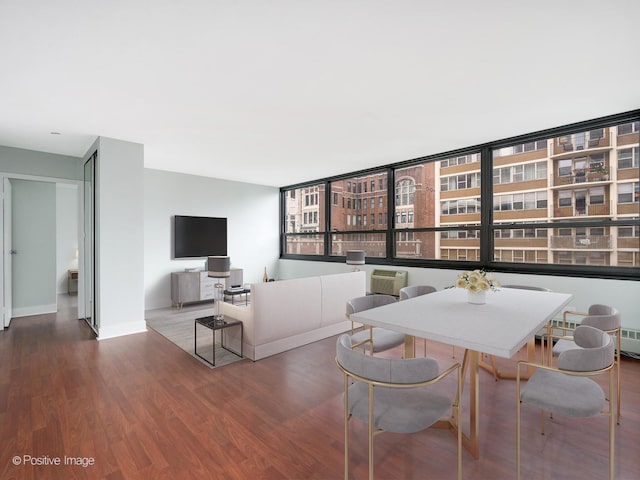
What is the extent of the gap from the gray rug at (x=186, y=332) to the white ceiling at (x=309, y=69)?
2646mm

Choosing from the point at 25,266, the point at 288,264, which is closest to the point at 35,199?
the point at 25,266

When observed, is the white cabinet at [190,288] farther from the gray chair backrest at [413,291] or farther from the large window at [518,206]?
the gray chair backrest at [413,291]

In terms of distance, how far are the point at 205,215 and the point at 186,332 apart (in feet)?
9.83

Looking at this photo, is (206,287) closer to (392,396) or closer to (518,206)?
(392,396)

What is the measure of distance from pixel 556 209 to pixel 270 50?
391 cm

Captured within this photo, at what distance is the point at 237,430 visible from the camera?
7.23 ft

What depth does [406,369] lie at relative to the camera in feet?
4.75

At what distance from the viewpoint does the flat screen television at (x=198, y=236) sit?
639 cm

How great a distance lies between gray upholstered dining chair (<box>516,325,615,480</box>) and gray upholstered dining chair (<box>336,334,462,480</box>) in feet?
1.51

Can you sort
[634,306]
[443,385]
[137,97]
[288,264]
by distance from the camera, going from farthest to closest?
1. [288,264]
2. [634,306]
3. [137,97]
4. [443,385]

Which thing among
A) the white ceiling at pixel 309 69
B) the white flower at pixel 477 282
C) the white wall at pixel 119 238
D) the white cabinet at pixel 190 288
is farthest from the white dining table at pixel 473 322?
the white cabinet at pixel 190 288

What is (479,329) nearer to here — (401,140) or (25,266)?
(401,140)

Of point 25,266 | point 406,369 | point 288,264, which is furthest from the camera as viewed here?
point 288,264

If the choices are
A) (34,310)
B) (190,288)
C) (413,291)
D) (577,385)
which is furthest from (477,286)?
(34,310)
